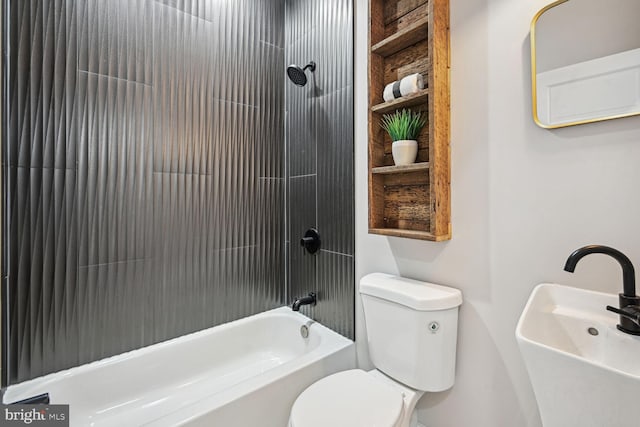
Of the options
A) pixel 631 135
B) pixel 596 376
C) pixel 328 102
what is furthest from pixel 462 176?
pixel 328 102

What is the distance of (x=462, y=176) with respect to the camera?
1219 mm

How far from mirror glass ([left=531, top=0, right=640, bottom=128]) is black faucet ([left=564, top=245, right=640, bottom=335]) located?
0.40 meters

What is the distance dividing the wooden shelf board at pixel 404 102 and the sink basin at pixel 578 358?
2.73 feet

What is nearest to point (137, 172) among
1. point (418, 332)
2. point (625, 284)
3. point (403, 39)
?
point (403, 39)

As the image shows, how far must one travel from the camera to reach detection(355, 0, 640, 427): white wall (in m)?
0.89

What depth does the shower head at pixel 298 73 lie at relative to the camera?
1803 mm

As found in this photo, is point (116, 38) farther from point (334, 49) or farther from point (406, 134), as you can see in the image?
point (406, 134)

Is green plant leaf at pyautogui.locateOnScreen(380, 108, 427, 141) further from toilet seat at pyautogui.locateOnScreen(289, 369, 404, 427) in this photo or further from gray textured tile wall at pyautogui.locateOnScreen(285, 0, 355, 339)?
toilet seat at pyautogui.locateOnScreen(289, 369, 404, 427)

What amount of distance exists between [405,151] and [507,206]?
0.45 m

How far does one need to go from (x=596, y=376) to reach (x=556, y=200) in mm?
562

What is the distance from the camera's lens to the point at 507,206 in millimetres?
1097

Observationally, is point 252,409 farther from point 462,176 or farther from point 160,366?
point 462,176

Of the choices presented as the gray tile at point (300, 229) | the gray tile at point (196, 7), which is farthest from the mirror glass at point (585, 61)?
the gray tile at point (196, 7)

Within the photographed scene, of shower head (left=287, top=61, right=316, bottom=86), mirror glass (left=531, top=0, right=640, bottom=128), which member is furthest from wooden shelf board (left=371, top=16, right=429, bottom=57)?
shower head (left=287, top=61, right=316, bottom=86)
